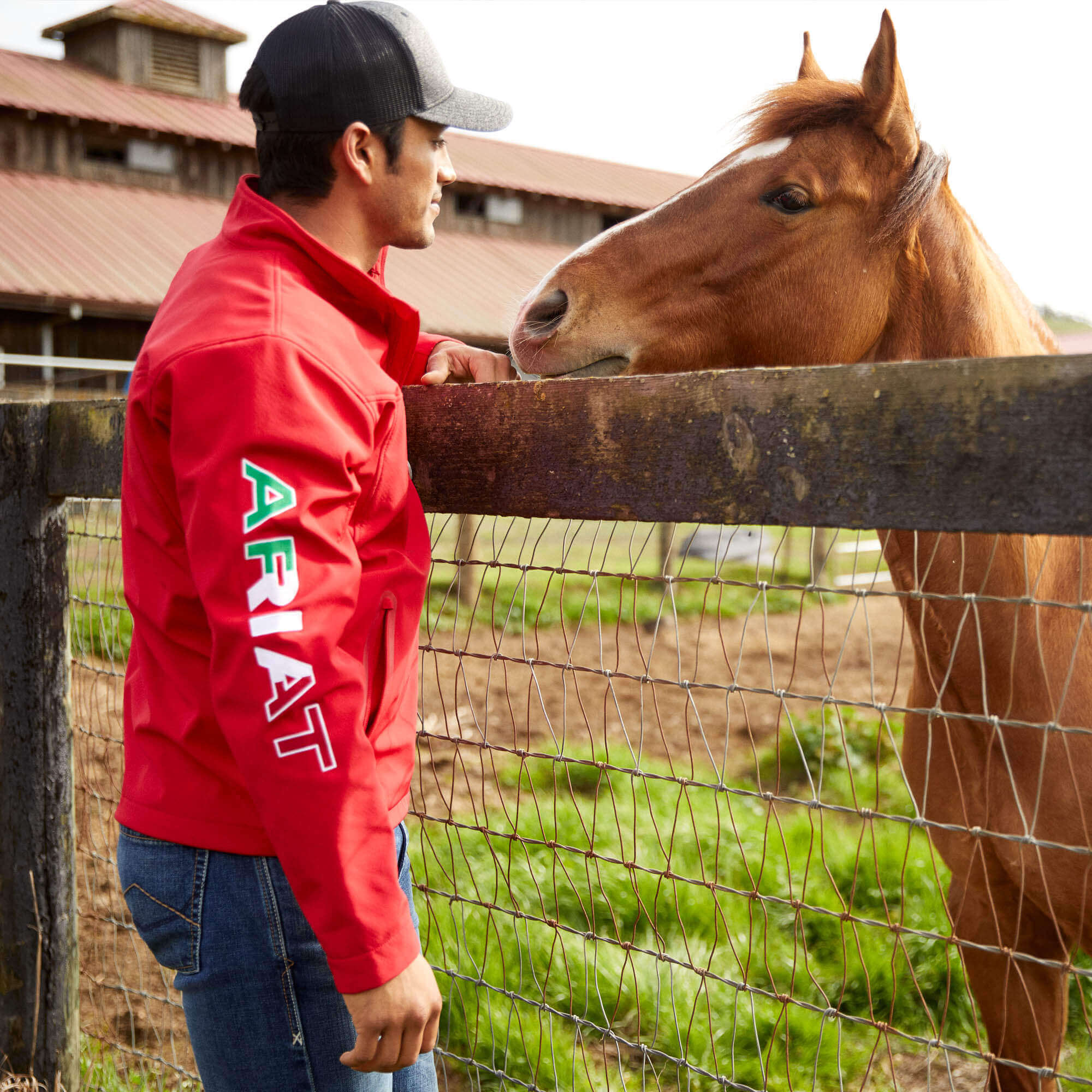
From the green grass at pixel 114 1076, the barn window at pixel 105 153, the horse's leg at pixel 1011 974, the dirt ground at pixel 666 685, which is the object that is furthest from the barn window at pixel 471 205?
the horse's leg at pixel 1011 974

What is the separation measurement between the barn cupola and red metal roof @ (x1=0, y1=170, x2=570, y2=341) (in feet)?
10.1

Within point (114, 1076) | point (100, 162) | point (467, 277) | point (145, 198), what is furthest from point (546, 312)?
point (100, 162)

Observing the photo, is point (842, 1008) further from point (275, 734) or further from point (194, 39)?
point (194, 39)

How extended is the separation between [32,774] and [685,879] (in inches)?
61.1

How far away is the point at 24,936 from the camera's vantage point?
7.36 ft

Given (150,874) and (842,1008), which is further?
(842,1008)

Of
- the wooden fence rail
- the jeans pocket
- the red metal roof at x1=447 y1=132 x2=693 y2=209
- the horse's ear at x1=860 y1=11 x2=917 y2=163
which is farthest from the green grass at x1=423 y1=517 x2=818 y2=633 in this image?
the red metal roof at x1=447 y1=132 x2=693 y2=209

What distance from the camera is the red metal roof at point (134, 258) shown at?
13.5 metres

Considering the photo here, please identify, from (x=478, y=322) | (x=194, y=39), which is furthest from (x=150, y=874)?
(x=194, y=39)

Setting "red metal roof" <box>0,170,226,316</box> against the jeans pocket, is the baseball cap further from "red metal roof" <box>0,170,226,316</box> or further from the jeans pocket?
"red metal roof" <box>0,170,226,316</box>

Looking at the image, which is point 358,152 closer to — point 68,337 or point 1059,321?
point 68,337

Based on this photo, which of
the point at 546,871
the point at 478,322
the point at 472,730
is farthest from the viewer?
the point at 478,322

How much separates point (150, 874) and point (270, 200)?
0.85 meters

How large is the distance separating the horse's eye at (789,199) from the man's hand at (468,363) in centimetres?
84
